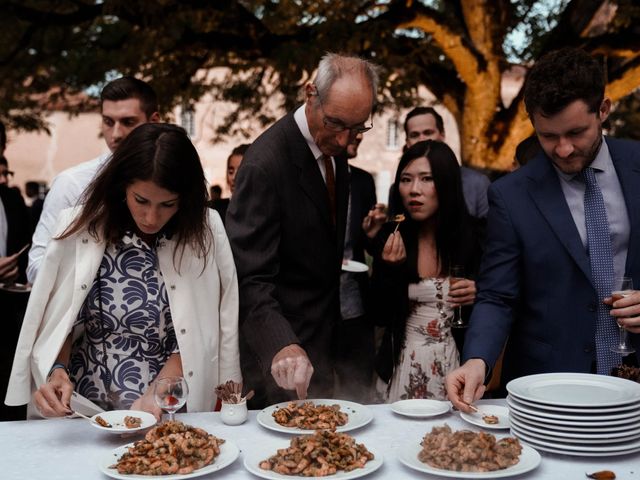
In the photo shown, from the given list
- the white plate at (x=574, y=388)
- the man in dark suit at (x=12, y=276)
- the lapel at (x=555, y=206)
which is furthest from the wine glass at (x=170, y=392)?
the man in dark suit at (x=12, y=276)

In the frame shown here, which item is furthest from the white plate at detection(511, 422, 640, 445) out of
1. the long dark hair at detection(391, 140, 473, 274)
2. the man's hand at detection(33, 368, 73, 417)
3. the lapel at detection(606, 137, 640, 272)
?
the long dark hair at detection(391, 140, 473, 274)

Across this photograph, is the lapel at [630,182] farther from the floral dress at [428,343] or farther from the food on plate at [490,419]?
the floral dress at [428,343]

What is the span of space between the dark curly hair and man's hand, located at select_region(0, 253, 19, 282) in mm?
2837

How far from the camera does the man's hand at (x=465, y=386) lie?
2373 millimetres

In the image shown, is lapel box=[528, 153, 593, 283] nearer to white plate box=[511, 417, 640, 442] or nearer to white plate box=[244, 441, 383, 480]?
white plate box=[511, 417, 640, 442]

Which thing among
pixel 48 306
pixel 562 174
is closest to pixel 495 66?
pixel 562 174

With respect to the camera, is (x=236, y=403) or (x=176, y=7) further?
(x=176, y=7)

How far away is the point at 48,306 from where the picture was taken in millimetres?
2617

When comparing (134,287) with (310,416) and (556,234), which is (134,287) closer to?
(310,416)

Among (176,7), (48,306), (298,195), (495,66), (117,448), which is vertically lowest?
(117,448)

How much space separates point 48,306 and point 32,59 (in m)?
8.41

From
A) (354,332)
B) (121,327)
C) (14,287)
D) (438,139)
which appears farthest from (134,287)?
(438,139)

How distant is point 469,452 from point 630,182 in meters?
1.30

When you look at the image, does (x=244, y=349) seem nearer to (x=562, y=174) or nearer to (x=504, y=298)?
(x=504, y=298)
